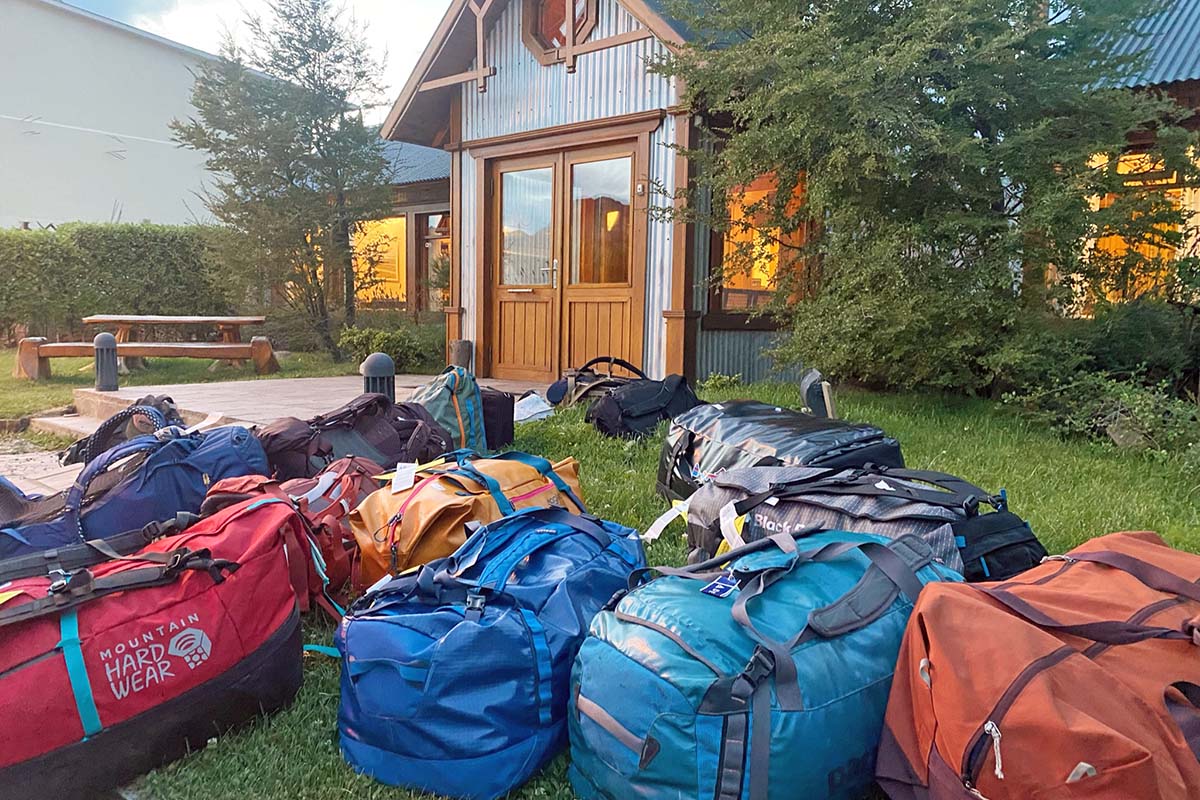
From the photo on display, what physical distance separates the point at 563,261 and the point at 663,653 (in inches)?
284

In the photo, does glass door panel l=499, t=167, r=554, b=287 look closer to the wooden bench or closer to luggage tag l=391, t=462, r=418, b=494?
the wooden bench

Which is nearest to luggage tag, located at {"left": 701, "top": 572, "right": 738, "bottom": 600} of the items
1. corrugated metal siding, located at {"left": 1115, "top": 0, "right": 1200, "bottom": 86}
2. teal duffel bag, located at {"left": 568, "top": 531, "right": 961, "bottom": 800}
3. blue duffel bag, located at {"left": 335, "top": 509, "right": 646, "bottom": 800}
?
teal duffel bag, located at {"left": 568, "top": 531, "right": 961, "bottom": 800}

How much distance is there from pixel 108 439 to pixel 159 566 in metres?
2.92

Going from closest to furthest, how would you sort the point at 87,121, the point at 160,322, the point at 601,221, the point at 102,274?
the point at 601,221 < the point at 160,322 < the point at 102,274 < the point at 87,121

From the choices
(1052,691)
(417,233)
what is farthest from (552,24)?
(1052,691)

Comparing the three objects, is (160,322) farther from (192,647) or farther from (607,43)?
(192,647)

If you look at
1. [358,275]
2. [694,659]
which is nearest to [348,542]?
[694,659]

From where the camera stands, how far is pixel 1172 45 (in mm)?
8922

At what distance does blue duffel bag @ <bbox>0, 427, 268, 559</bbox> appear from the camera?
9.52 feet

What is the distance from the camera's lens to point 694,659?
175 centimetres

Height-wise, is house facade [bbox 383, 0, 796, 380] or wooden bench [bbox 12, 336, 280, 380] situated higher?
house facade [bbox 383, 0, 796, 380]

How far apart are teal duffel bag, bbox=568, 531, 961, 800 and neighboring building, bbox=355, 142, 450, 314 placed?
43.3 ft

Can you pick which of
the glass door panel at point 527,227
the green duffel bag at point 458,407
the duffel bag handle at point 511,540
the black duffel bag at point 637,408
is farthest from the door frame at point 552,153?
the duffel bag handle at point 511,540

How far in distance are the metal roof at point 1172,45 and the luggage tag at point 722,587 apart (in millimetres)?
8454
